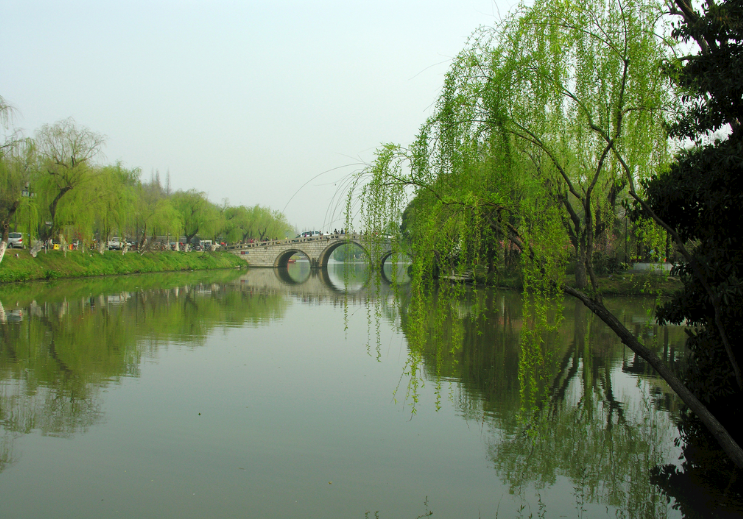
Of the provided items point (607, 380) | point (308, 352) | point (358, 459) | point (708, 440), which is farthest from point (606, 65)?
point (308, 352)

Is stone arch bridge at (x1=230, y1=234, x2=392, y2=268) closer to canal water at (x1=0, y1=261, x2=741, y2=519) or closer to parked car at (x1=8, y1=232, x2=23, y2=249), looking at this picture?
parked car at (x1=8, y1=232, x2=23, y2=249)

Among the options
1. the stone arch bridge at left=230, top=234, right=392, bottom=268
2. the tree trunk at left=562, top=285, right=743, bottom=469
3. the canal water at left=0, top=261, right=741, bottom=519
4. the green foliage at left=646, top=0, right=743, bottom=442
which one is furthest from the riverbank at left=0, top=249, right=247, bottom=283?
the green foliage at left=646, top=0, right=743, bottom=442

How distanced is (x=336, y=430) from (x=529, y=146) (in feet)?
12.6

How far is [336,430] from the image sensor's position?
22.5ft

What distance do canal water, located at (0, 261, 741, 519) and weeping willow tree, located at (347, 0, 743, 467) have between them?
2.11 ft

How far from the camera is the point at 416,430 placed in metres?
6.85

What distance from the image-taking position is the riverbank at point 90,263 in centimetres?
2689

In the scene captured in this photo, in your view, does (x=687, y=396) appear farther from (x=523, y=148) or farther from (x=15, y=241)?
(x=15, y=241)

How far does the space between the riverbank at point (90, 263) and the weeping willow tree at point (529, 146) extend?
2587cm

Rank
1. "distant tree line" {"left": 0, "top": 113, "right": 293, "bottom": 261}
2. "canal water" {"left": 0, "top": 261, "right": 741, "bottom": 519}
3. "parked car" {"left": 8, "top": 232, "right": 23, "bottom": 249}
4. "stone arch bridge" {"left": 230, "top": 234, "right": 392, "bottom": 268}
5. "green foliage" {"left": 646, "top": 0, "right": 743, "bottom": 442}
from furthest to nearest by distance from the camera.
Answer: "stone arch bridge" {"left": 230, "top": 234, "right": 392, "bottom": 268} < "parked car" {"left": 8, "top": 232, "right": 23, "bottom": 249} < "distant tree line" {"left": 0, "top": 113, "right": 293, "bottom": 261} < "canal water" {"left": 0, "top": 261, "right": 741, "bottom": 519} < "green foliage" {"left": 646, "top": 0, "right": 743, "bottom": 442}

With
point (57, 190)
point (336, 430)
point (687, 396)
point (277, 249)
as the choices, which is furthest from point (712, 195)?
point (277, 249)

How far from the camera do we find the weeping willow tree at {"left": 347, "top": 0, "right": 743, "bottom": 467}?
4523 millimetres

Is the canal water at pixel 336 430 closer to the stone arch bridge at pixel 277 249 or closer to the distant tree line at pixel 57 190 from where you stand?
the distant tree line at pixel 57 190

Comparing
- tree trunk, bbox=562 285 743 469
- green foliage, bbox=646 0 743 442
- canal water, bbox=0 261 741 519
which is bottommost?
canal water, bbox=0 261 741 519
